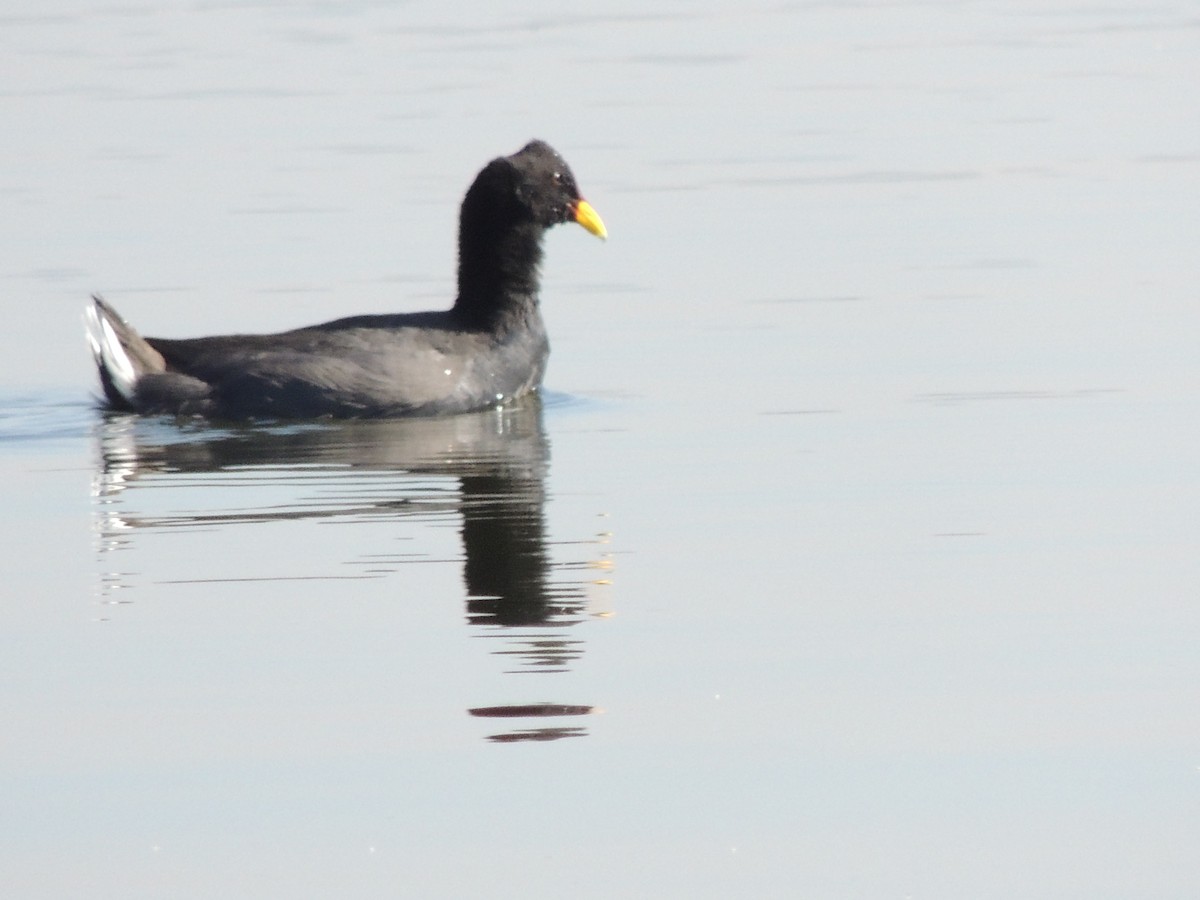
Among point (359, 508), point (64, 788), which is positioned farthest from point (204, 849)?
point (359, 508)

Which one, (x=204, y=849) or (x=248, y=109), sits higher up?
(x=248, y=109)

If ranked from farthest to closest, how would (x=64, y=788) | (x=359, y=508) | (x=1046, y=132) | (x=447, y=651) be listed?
(x=1046, y=132)
(x=359, y=508)
(x=447, y=651)
(x=64, y=788)

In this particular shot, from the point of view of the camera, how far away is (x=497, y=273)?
12.4 m

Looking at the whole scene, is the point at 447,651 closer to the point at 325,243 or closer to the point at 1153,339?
the point at 1153,339

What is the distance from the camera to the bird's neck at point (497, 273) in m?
12.3

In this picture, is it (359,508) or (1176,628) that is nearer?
(1176,628)

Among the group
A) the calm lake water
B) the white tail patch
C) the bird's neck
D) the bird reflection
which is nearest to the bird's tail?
the white tail patch

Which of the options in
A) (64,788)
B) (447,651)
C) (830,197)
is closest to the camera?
(64,788)

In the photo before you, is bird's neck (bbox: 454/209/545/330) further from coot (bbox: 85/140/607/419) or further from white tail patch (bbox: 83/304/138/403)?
white tail patch (bbox: 83/304/138/403)

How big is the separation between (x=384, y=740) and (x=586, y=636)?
1.03 m

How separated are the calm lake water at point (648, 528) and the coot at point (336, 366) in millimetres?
233

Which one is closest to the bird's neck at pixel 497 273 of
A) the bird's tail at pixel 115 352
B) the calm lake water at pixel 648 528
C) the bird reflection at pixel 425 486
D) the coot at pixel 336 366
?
the coot at pixel 336 366

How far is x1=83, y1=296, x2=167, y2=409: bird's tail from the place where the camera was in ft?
37.4

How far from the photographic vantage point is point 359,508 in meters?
9.00
